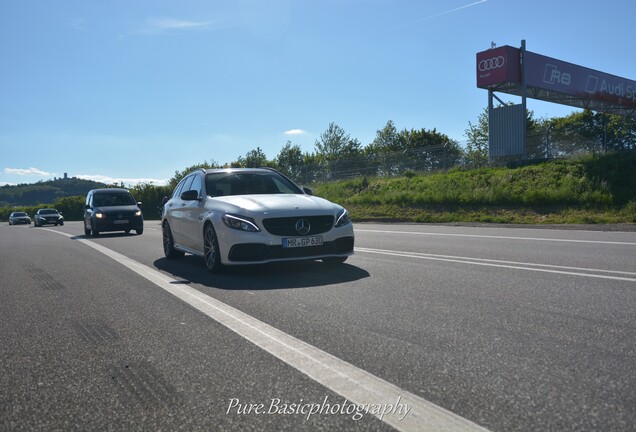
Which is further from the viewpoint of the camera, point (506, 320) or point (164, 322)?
point (164, 322)

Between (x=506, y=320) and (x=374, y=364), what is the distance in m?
1.51

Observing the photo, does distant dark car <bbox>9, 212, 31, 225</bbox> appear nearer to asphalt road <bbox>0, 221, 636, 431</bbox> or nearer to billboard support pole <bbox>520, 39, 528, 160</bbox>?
billboard support pole <bbox>520, 39, 528, 160</bbox>

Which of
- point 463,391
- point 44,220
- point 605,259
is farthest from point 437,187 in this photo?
point 44,220

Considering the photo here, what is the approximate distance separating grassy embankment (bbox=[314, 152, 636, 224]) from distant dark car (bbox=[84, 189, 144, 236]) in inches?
422

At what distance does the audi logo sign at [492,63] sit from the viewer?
83.4 ft

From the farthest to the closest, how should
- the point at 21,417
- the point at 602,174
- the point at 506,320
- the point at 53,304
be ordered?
the point at 602,174, the point at 53,304, the point at 506,320, the point at 21,417

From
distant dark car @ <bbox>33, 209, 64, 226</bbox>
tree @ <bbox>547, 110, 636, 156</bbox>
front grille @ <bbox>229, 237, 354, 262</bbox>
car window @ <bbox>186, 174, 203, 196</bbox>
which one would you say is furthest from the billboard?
distant dark car @ <bbox>33, 209, 64, 226</bbox>

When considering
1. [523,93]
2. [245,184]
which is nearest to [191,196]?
[245,184]

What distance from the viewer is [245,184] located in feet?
28.8

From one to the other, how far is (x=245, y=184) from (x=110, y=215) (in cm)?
1265

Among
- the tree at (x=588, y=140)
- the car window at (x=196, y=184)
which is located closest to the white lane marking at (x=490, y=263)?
the car window at (x=196, y=184)

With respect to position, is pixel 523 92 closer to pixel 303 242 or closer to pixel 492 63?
pixel 492 63

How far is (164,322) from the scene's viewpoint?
4.55 m

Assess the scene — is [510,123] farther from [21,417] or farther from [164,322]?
[21,417]
